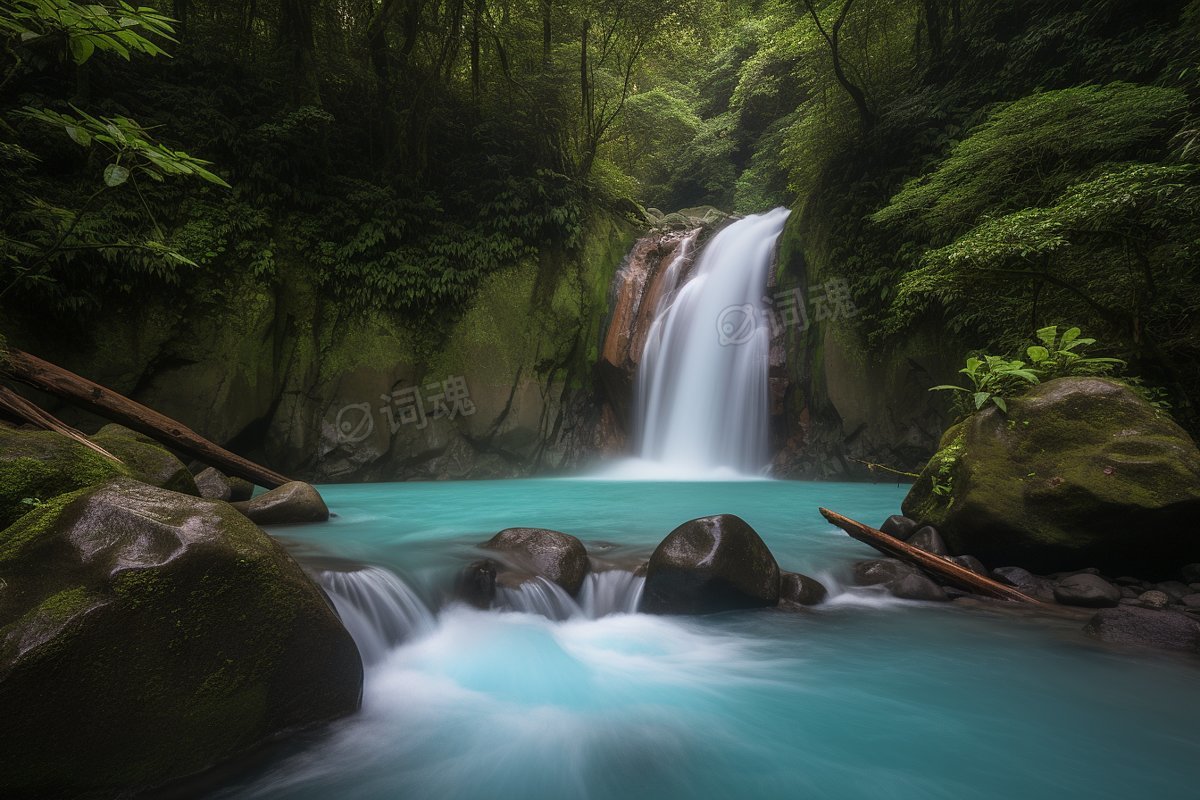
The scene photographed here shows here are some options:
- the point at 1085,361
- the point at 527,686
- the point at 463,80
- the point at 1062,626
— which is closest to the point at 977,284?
the point at 1085,361

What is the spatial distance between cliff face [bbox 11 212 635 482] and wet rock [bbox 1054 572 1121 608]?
9.51m

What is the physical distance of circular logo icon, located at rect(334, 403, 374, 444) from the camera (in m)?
10.6

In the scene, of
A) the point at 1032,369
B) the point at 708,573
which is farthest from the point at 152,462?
the point at 1032,369

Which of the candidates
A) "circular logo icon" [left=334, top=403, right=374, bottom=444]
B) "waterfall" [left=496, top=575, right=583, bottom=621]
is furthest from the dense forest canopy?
"waterfall" [left=496, top=575, right=583, bottom=621]

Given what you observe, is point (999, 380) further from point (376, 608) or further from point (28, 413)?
point (28, 413)

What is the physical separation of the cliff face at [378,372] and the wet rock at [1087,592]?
31.2 feet

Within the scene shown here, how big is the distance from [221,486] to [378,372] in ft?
15.6

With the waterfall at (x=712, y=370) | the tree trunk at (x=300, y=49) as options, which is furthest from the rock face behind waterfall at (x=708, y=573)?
the tree trunk at (x=300, y=49)

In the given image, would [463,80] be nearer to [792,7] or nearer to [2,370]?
[792,7]

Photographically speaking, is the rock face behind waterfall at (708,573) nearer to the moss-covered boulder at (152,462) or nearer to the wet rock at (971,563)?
the wet rock at (971,563)

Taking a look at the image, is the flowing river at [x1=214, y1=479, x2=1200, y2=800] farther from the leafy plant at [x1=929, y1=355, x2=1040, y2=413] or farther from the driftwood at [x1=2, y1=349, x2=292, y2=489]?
the driftwood at [x1=2, y1=349, x2=292, y2=489]

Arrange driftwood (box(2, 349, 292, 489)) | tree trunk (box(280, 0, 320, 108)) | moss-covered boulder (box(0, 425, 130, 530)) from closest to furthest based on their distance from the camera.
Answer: moss-covered boulder (box(0, 425, 130, 530)) → driftwood (box(2, 349, 292, 489)) → tree trunk (box(280, 0, 320, 108))

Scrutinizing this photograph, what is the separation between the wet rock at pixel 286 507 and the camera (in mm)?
5367

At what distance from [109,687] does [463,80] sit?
15.2 metres
